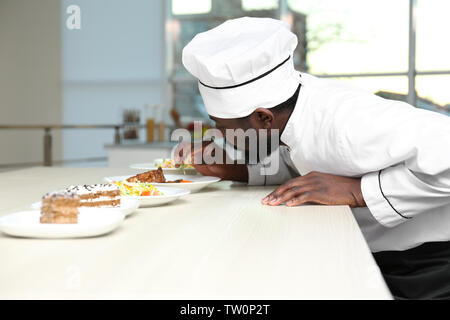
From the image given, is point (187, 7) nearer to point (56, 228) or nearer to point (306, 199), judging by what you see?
point (306, 199)

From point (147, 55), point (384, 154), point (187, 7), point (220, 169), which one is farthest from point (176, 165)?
point (187, 7)

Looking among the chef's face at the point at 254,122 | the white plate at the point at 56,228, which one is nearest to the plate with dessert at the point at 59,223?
the white plate at the point at 56,228

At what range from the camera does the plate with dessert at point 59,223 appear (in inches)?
25.2

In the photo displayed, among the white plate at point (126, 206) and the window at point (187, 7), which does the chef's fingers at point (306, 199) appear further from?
the window at point (187, 7)

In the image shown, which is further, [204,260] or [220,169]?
[220,169]

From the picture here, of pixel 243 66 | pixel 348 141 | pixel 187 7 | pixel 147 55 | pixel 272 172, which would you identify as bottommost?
pixel 272 172

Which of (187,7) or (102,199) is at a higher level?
(187,7)

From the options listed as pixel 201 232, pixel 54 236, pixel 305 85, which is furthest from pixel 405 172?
pixel 54 236

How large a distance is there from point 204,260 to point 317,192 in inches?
18.1

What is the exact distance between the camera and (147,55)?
603 centimetres

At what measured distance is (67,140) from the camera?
641 centimetres

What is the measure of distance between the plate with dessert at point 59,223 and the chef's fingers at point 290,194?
0.36m

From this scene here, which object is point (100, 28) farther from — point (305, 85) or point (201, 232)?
point (201, 232)

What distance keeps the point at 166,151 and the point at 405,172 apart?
8.69ft
